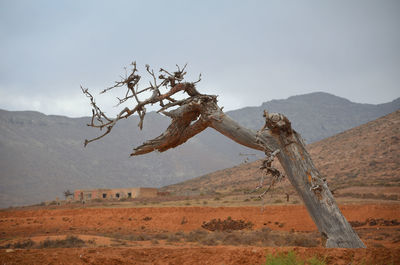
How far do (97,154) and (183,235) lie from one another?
101 meters

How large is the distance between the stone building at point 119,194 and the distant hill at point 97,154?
103 ft

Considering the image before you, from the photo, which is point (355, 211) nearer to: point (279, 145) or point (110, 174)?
point (279, 145)

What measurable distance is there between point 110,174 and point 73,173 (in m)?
10.9

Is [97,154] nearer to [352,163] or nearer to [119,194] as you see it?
[119,194]

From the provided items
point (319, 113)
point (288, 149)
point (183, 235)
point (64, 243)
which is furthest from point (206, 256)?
point (319, 113)

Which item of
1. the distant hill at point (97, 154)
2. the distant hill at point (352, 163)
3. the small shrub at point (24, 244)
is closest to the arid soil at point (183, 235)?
the small shrub at point (24, 244)

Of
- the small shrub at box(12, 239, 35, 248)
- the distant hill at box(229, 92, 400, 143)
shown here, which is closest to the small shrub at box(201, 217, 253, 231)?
the small shrub at box(12, 239, 35, 248)

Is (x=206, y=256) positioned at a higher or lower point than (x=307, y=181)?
lower

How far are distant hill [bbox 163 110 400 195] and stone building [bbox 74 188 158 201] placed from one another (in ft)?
12.9

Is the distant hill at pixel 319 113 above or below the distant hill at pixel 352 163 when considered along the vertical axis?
above

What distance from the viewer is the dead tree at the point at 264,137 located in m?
6.88

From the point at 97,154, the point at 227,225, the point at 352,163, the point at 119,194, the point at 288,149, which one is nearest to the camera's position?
the point at 288,149

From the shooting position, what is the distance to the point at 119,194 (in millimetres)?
53375

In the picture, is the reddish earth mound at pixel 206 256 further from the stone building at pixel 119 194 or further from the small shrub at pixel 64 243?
the stone building at pixel 119 194
